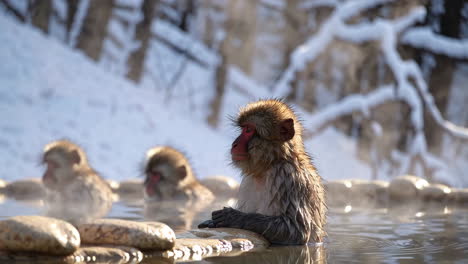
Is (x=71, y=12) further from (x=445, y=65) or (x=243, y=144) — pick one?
(x=243, y=144)

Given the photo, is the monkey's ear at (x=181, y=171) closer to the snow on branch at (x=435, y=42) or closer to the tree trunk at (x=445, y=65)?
the tree trunk at (x=445, y=65)

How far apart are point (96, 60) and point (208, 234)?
10188 mm

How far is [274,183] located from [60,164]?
2993 millimetres

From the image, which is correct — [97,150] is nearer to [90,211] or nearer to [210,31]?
[90,211]

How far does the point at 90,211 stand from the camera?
18.1 feet

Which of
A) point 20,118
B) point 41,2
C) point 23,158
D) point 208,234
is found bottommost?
point 208,234

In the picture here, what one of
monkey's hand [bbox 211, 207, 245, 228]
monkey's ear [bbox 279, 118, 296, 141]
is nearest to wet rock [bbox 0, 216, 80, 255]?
monkey's hand [bbox 211, 207, 245, 228]

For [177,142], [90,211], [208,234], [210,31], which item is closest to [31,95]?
[177,142]

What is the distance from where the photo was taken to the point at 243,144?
151 inches

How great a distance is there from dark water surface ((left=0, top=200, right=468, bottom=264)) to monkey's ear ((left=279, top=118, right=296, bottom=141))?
0.60m

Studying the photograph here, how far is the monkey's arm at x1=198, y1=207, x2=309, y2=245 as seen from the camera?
3.68 meters

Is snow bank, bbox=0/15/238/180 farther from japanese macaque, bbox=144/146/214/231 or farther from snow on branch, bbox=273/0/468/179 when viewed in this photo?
japanese macaque, bbox=144/146/214/231

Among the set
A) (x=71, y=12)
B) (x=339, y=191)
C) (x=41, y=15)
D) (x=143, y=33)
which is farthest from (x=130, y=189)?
(x=71, y=12)

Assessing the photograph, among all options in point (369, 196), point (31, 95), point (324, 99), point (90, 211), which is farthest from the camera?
point (324, 99)
